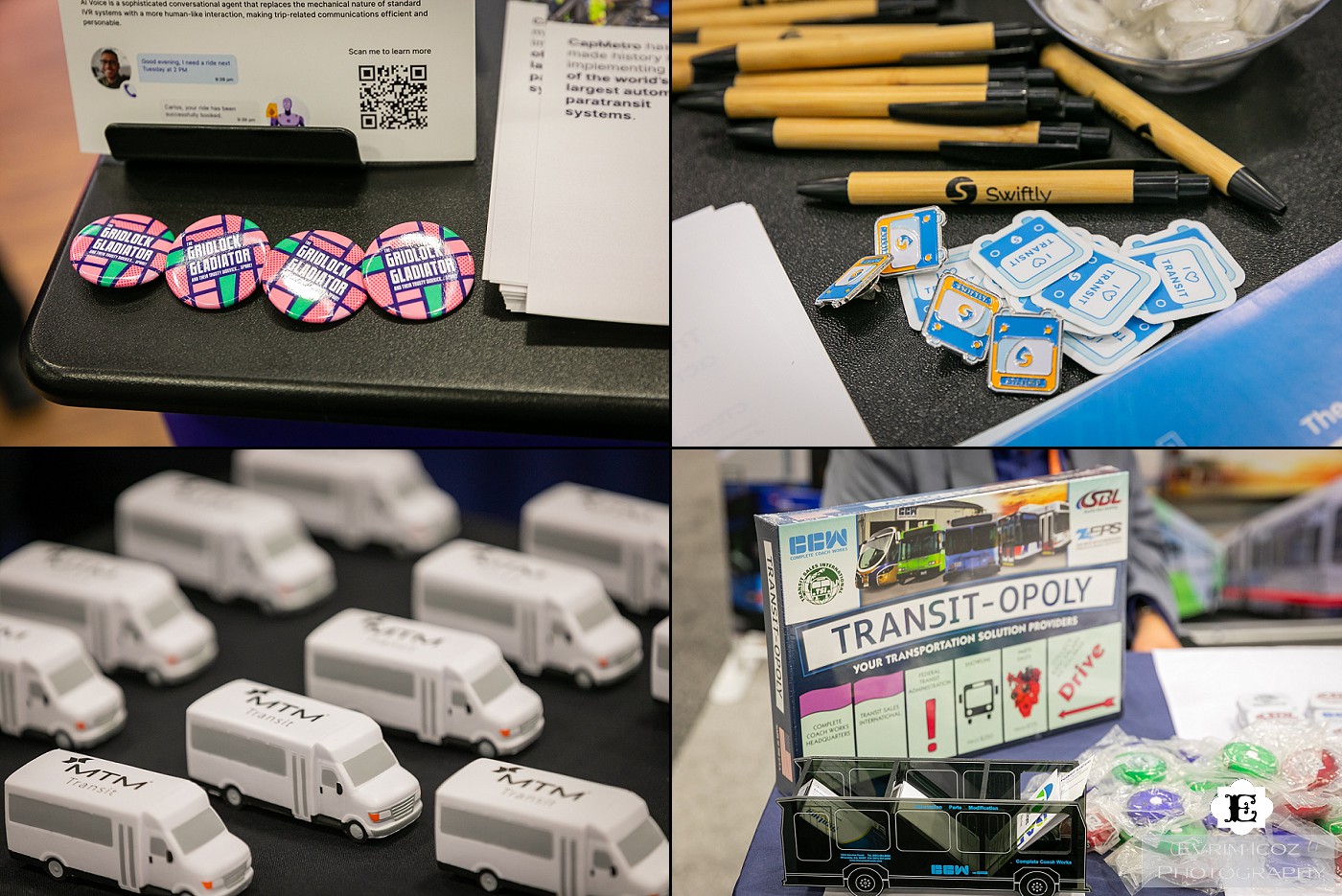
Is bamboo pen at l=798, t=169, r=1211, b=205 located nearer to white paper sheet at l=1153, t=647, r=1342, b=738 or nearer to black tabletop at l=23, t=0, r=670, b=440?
black tabletop at l=23, t=0, r=670, b=440

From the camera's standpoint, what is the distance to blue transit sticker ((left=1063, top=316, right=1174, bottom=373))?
41.4 inches

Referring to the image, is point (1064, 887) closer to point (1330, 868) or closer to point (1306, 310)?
point (1330, 868)

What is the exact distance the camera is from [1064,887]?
0.80 meters

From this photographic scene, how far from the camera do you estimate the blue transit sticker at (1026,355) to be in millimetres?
Result: 1047

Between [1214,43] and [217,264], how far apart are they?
3.41ft

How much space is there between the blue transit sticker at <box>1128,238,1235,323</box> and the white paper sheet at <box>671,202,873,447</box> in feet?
1.05

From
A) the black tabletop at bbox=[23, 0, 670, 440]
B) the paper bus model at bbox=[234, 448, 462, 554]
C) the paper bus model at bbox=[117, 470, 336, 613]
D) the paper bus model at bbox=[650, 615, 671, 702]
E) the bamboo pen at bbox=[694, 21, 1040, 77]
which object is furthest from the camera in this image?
the paper bus model at bbox=[234, 448, 462, 554]

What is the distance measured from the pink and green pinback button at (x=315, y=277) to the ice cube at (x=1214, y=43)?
89 centimetres

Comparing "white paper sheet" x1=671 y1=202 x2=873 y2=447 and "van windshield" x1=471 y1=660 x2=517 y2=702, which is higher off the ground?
"white paper sheet" x1=671 y1=202 x2=873 y2=447

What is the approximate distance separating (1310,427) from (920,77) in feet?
1.82

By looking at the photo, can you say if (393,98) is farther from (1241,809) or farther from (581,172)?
(1241,809)

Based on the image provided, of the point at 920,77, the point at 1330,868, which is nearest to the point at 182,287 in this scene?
the point at 920,77

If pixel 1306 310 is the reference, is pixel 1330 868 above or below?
below

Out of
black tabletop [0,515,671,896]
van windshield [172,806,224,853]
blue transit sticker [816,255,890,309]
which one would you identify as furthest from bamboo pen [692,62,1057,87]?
van windshield [172,806,224,853]
